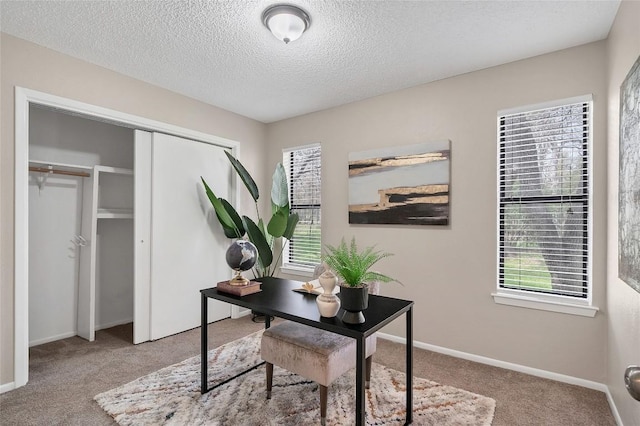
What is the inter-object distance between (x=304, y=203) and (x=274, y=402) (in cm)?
245

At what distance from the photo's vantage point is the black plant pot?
5.24 feet

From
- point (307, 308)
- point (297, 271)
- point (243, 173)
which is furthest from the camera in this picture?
point (297, 271)

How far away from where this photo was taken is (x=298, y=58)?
8.70 feet

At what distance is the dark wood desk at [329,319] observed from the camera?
1.48 metres

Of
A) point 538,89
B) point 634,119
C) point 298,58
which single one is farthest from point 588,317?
point 298,58

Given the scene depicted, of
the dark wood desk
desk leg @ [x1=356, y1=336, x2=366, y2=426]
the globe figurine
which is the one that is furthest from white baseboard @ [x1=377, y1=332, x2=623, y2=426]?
the globe figurine

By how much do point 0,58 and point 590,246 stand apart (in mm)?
4547

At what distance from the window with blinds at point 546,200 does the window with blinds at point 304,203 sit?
205cm

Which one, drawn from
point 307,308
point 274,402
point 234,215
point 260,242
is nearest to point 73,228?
point 234,215

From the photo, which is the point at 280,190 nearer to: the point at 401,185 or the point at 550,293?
the point at 401,185

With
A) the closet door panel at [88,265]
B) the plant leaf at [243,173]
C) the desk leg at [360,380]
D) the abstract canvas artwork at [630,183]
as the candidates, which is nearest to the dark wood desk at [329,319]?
the desk leg at [360,380]

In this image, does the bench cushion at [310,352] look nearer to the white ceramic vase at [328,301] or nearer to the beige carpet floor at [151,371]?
the white ceramic vase at [328,301]

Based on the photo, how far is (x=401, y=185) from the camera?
3229 millimetres

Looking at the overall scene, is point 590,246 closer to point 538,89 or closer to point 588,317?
point 588,317
